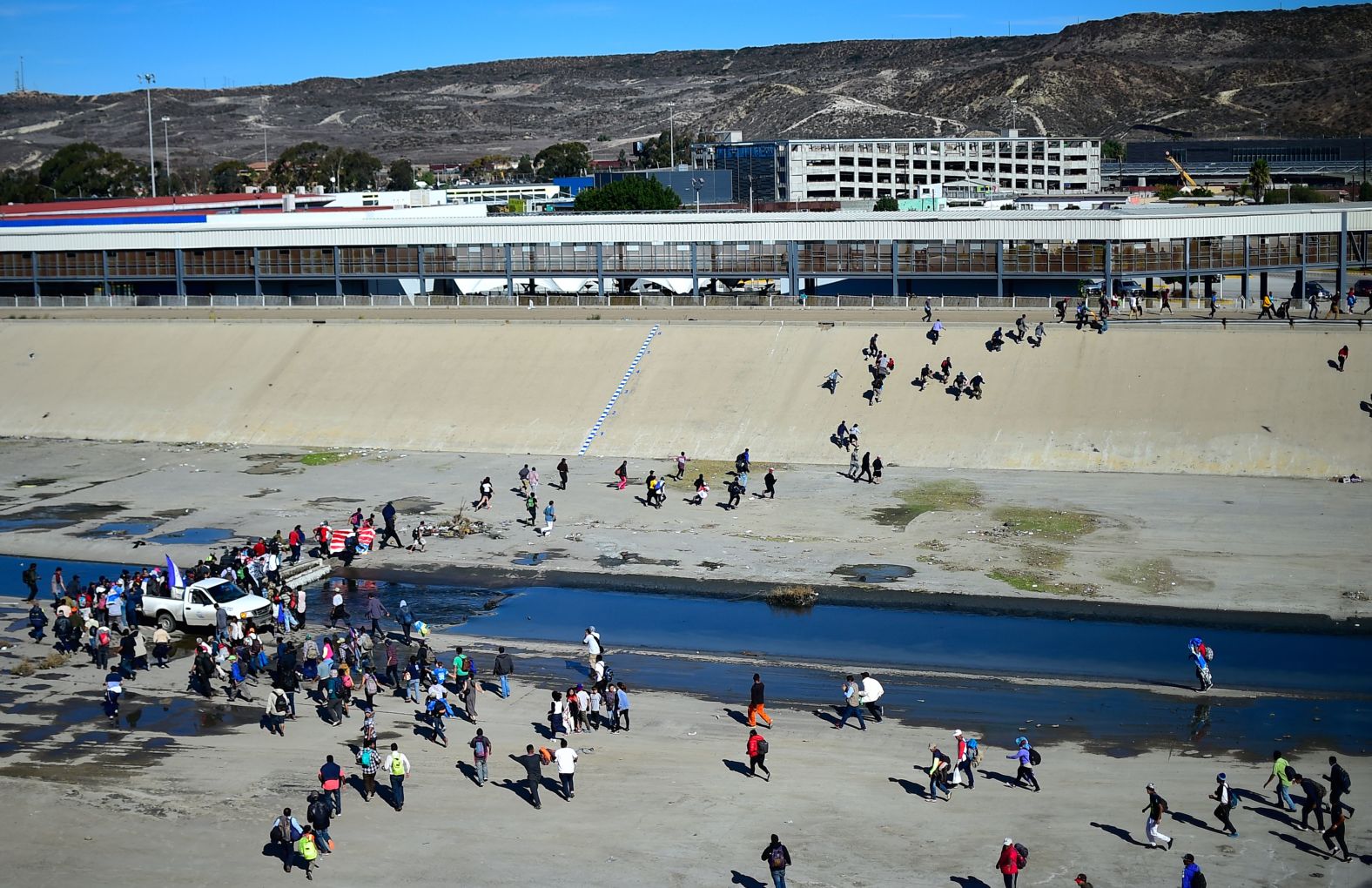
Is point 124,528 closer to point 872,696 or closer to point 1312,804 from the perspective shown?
point 872,696

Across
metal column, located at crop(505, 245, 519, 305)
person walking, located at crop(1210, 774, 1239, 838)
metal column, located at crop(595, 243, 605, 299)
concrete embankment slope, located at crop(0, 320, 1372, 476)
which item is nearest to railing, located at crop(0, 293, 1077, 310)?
metal column, located at crop(505, 245, 519, 305)

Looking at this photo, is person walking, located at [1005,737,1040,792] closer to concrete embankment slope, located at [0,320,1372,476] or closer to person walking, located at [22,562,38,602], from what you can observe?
concrete embankment slope, located at [0,320,1372,476]

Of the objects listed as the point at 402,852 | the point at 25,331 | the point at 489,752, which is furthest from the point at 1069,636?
the point at 25,331

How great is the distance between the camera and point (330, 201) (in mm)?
104125

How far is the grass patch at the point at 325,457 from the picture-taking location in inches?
1944

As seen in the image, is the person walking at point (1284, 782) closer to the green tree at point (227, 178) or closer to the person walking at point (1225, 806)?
the person walking at point (1225, 806)

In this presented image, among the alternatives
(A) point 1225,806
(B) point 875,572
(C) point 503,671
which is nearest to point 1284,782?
(A) point 1225,806

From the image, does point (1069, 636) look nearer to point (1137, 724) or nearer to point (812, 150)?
point (1137, 724)

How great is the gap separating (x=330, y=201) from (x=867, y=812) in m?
89.7

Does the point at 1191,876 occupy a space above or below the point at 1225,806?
above

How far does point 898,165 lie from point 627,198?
48.2 metres

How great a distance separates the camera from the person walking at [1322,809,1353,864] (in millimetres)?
19750

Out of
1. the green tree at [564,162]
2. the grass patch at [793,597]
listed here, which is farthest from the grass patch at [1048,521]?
the green tree at [564,162]

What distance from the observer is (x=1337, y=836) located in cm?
1975
